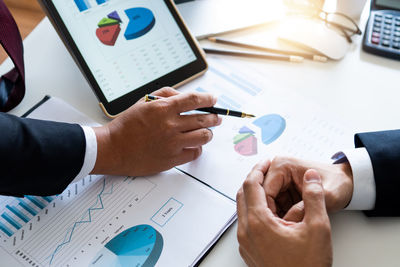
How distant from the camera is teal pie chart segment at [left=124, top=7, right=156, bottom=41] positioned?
2.67 feet

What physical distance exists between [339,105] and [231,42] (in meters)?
0.31


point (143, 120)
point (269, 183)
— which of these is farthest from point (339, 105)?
point (143, 120)

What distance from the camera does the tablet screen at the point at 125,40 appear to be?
0.76m

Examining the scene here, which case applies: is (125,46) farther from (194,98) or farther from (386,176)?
(386,176)

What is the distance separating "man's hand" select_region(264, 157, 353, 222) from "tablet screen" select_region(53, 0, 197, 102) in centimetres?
35

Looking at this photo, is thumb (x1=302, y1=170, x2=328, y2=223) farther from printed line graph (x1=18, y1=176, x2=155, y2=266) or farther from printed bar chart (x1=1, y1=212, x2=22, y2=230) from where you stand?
printed bar chart (x1=1, y1=212, x2=22, y2=230)

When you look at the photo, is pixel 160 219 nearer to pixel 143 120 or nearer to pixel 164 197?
pixel 164 197

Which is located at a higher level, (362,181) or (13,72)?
(13,72)

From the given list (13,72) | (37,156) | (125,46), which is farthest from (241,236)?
(13,72)

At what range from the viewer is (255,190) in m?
0.57

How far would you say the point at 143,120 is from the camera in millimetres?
682

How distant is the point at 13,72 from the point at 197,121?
45 cm

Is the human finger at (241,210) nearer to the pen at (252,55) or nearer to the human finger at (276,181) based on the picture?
the human finger at (276,181)

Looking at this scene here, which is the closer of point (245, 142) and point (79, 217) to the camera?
point (79, 217)
